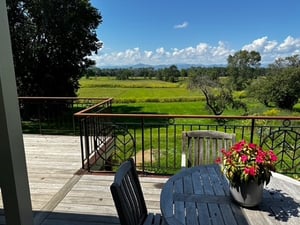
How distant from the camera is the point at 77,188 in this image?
300 cm

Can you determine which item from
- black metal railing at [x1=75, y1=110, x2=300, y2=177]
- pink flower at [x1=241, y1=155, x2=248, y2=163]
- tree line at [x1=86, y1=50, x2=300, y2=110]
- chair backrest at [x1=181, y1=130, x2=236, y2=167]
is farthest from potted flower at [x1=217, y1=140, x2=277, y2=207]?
tree line at [x1=86, y1=50, x2=300, y2=110]

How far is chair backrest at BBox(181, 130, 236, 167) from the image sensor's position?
2.58 meters

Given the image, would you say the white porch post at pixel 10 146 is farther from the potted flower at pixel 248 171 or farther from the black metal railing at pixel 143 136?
the black metal railing at pixel 143 136

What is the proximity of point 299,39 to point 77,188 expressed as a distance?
715 inches

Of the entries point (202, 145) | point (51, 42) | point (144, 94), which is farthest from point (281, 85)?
point (202, 145)

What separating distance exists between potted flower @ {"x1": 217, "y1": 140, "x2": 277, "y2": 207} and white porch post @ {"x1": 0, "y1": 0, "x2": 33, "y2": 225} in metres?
1.31

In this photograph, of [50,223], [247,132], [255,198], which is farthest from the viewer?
[247,132]

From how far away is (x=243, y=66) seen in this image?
14.5 meters

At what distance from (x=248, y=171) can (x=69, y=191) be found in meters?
2.27

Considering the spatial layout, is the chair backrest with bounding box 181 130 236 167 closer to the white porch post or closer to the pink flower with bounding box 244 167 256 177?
the pink flower with bounding box 244 167 256 177

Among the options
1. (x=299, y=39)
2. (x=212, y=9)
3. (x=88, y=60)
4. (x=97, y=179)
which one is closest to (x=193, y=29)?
(x=212, y=9)

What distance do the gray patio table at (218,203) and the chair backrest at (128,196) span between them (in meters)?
0.19

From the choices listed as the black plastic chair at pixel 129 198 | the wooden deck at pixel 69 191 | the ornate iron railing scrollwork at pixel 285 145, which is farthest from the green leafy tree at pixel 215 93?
the black plastic chair at pixel 129 198

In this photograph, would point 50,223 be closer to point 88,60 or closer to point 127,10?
point 88,60
